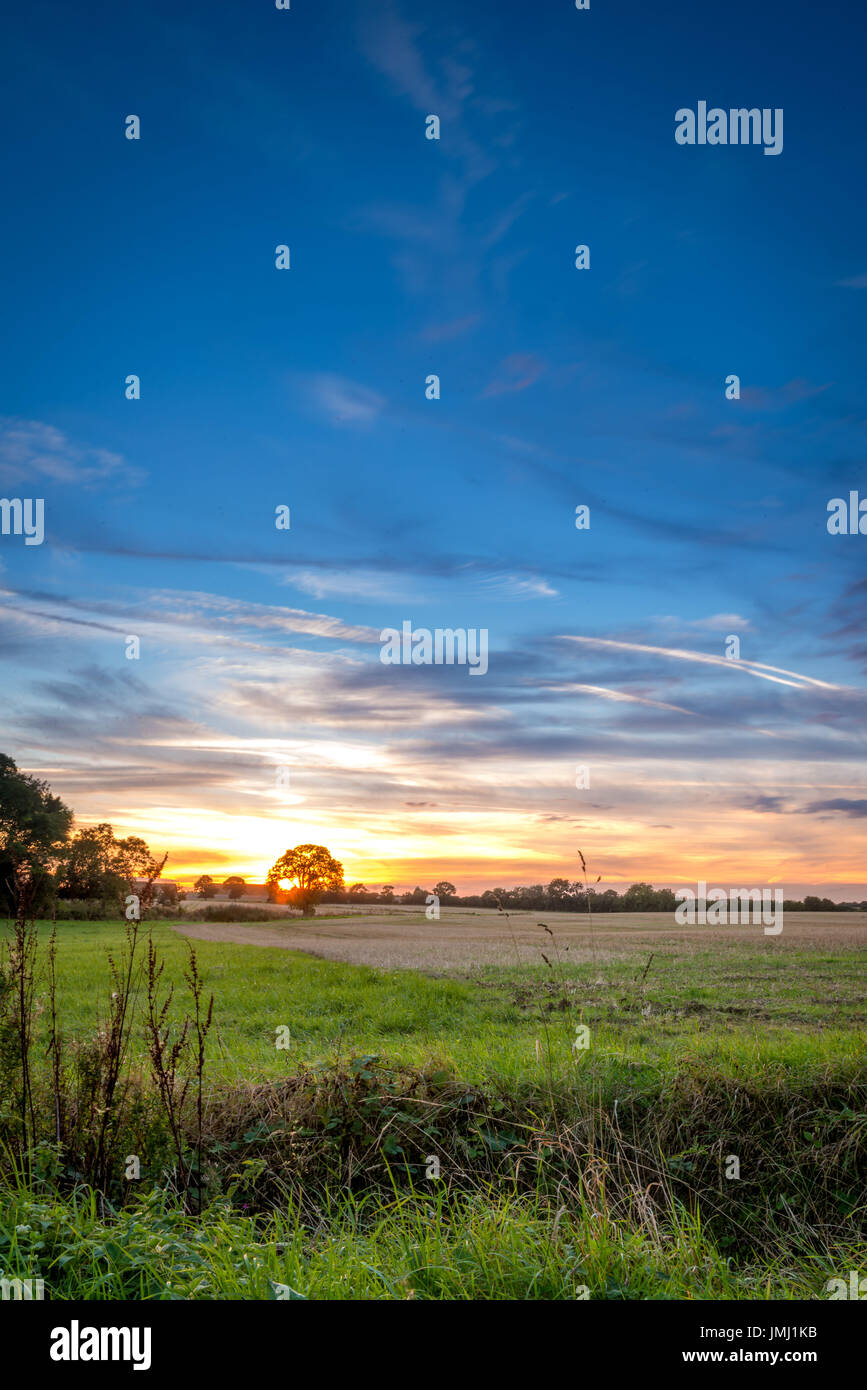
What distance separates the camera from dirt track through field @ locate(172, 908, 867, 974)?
27.0 m

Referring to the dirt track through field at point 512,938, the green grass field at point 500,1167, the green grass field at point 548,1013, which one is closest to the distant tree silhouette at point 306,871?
the dirt track through field at point 512,938

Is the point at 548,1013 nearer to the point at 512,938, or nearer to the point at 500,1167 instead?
the point at 512,938

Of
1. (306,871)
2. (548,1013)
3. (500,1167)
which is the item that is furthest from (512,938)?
(306,871)

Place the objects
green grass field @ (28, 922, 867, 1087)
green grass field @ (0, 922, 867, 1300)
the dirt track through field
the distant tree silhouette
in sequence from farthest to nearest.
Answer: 1. the distant tree silhouette
2. the dirt track through field
3. green grass field @ (28, 922, 867, 1087)
4. green grass field @ (0, 922, 867, 1300)

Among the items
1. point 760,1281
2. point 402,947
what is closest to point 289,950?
point 402,947

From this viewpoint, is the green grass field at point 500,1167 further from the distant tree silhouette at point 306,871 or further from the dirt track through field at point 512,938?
the distant tree silhouette at point 306,871

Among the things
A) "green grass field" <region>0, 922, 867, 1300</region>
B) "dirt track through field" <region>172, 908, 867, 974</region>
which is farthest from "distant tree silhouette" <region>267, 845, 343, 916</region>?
"green grass field" <region>0, 922, 867, 1300</region>

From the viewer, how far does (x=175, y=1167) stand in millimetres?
6980

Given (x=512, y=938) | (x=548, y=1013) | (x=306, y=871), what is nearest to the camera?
(x=548, y=1013)

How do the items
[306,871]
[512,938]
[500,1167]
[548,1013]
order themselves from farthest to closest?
[306,871], [512,938], [548,1013], [500,1167]

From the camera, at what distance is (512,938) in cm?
2041

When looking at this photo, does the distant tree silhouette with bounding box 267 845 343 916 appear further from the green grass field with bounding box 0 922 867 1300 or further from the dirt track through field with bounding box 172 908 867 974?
the green grass field with bounding box 0 922 867 1300
